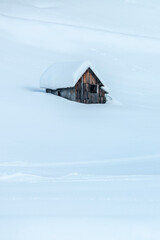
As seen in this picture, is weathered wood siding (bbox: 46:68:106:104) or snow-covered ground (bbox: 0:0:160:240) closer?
snow-covered ground (bbox: 0:0:160:240)

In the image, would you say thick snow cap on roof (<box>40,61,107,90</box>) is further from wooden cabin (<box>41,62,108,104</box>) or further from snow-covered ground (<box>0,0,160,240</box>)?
snow-covered ground (<box>0,0,160,240</box>)

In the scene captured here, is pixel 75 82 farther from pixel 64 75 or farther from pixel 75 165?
pixel 75 165

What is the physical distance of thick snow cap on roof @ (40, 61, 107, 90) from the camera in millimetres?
18438

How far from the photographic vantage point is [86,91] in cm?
1912

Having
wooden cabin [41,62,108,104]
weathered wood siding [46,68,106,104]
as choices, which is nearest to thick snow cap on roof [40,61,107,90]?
wooden cabin [41,62,108,104]

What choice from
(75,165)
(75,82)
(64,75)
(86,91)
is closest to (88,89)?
(86,91)

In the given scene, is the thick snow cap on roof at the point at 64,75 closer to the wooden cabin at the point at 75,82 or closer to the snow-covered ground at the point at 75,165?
the wooden cabin at the point at 75,82

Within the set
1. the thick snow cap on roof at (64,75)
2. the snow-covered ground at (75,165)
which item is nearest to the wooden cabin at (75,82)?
the thick snow cap on roof at (64,75)

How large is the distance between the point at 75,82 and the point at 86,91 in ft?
3.11

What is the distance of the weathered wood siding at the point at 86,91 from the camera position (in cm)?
1867

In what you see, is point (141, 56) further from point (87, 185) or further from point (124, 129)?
point (87, 185)

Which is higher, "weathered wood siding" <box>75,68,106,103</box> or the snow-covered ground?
"weathered wood siding" <box>75,68,106,103</box>

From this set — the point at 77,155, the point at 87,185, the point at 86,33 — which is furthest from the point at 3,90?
the point at 86,33

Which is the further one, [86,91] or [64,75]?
[86,91]
